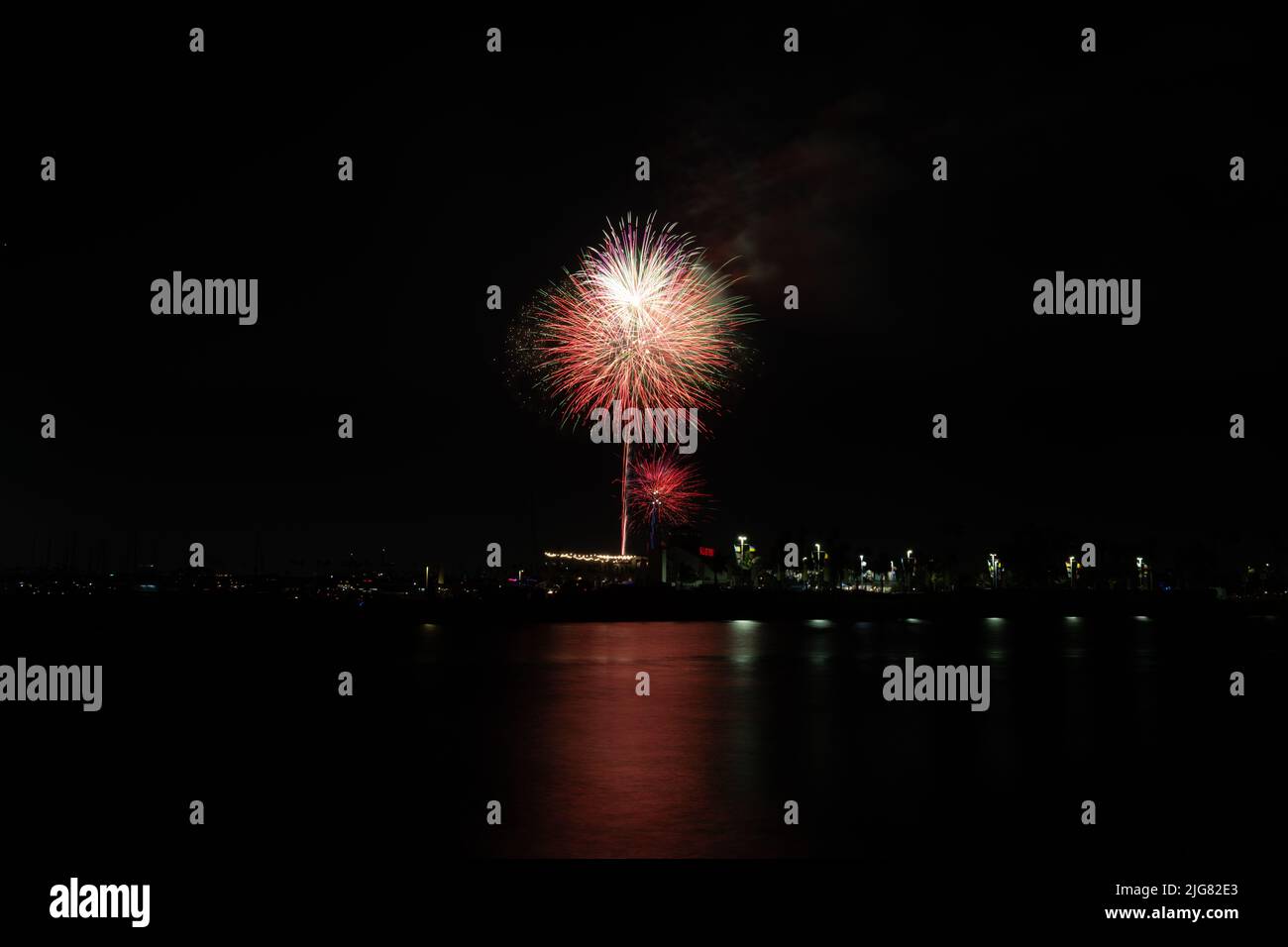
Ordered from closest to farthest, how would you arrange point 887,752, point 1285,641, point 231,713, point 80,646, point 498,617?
1. point 887,752
2. point 231,713
3. point 80,646
4. point 1285,641
5. point 498,617

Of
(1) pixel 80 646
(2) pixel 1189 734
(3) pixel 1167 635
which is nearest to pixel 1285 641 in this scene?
(3) pixel 1167 635

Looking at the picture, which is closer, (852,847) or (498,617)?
(852,847)

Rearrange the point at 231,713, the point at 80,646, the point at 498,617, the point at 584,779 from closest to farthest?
the point at 584,779 → the point at 231,713 → the point at 80,646 → the point at 498,617

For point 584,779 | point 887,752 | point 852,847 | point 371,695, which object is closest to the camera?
point 852,847

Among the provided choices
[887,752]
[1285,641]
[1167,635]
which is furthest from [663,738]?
[1167,635]
